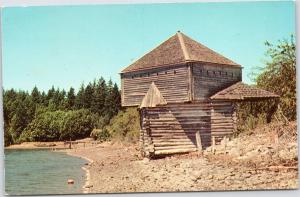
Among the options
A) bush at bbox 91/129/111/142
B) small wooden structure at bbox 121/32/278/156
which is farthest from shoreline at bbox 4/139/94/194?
small wooden structure at bbox 121/32/278/156

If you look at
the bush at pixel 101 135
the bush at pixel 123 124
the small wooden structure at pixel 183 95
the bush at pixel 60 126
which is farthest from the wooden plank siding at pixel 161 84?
the bush at pixel 60 126

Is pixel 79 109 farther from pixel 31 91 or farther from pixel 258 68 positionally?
pixel 258 68

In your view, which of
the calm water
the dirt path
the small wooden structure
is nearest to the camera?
the calm water

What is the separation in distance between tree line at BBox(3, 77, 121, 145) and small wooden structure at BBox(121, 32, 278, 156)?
0.27 m

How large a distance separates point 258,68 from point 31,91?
2803mm

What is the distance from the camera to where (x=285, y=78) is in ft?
23.5

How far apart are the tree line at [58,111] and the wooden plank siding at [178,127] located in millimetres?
492

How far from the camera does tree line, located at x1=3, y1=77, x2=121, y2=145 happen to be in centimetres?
695

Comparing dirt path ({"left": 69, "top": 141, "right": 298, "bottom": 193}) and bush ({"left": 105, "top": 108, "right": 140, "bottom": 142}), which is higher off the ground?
bush ({"left": 105, "top": 108, "right": 140, "bottom": 142})

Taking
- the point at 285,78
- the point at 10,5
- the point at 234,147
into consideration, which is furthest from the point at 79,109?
the point at 285,78

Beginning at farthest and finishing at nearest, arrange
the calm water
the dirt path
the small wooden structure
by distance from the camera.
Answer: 1. the small wooden structure
2. the dirt path
3. the calm water

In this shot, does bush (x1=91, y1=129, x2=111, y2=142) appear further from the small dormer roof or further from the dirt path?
the small dormer roof

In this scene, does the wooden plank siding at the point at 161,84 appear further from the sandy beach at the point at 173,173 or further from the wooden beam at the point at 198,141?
the sandy beach at the point at 173,173

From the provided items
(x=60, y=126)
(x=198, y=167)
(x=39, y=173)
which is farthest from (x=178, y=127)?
(x=39, y=173)
